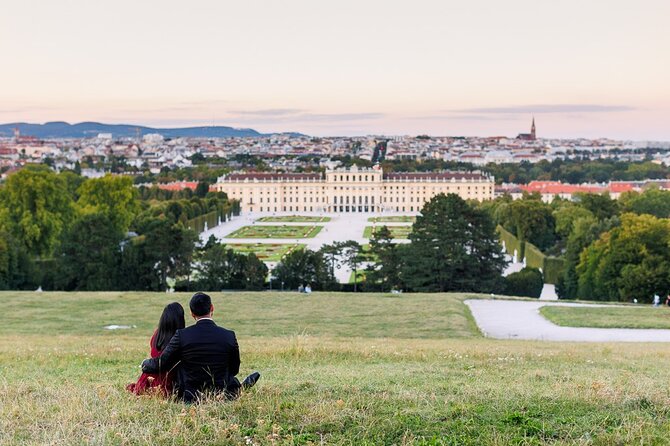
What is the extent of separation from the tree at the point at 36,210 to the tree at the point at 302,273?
8.74 meters

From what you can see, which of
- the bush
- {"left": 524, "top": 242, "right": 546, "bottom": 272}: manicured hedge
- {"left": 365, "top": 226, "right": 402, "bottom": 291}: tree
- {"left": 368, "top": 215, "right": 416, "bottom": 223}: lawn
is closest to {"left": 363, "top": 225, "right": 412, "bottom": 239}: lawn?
{"left": 368, "top": 215, "right": 416, "bottom": 223}: lawn

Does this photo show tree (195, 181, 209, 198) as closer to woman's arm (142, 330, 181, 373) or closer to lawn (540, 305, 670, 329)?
lawn (540, 305, 670, 329)

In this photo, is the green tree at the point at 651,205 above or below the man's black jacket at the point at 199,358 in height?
below

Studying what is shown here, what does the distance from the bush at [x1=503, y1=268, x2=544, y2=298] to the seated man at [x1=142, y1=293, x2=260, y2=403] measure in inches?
878

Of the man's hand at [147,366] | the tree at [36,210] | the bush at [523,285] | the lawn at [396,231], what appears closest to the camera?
the man's hand at [147,366]

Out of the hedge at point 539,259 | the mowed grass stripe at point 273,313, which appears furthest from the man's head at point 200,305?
the hedge at point 539,259

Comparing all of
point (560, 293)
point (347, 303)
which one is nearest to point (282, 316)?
point (347, 303)

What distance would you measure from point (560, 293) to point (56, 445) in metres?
25.3

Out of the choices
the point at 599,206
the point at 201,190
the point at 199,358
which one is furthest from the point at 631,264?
the point at 201,190

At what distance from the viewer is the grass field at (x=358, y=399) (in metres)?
4.06

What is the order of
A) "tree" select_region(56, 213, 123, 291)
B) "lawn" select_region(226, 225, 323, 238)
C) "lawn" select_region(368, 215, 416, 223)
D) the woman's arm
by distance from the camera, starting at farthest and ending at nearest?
1. "lawn" select_region(368, 215, 416, 223)
2. "lawn" select_region(226, 225, 323, 238)
3. "tree" select_region(56, 213, 123, 291)
4. the woman's arm

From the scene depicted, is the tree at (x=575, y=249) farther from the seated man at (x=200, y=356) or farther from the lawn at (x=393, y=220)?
the lawn at (x=393, y=220)

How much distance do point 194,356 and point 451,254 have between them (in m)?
20.6

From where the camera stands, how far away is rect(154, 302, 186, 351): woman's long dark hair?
4742 mm
